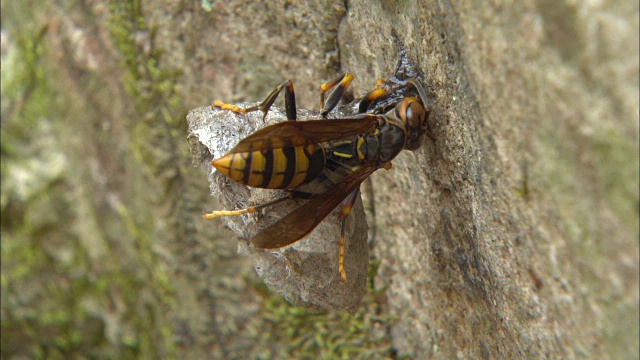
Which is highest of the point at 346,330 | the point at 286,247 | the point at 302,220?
the point at 302,220

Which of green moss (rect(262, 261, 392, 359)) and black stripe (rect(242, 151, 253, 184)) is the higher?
black stripe (rect(242, 151, 253, 184))

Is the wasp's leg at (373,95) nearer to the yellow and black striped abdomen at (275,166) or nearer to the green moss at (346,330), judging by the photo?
the yellow and black striped abdomen at (275,166)

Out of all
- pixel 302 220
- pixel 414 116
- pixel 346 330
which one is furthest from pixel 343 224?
pixel 346 330

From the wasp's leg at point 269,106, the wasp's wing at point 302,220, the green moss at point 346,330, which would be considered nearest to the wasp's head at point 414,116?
the wasp's wing at point 302,220

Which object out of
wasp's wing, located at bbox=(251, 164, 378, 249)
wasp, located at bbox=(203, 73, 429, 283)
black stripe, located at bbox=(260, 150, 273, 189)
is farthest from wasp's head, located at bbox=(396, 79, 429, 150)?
black stripe, located at bbox=(260, 150, 273, 189)

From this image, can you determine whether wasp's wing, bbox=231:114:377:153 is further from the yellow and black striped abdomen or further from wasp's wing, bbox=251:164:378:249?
wasp's wing, bbox=251:164:378:249

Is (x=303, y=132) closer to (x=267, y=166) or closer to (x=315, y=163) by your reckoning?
(x=315, y=163)
